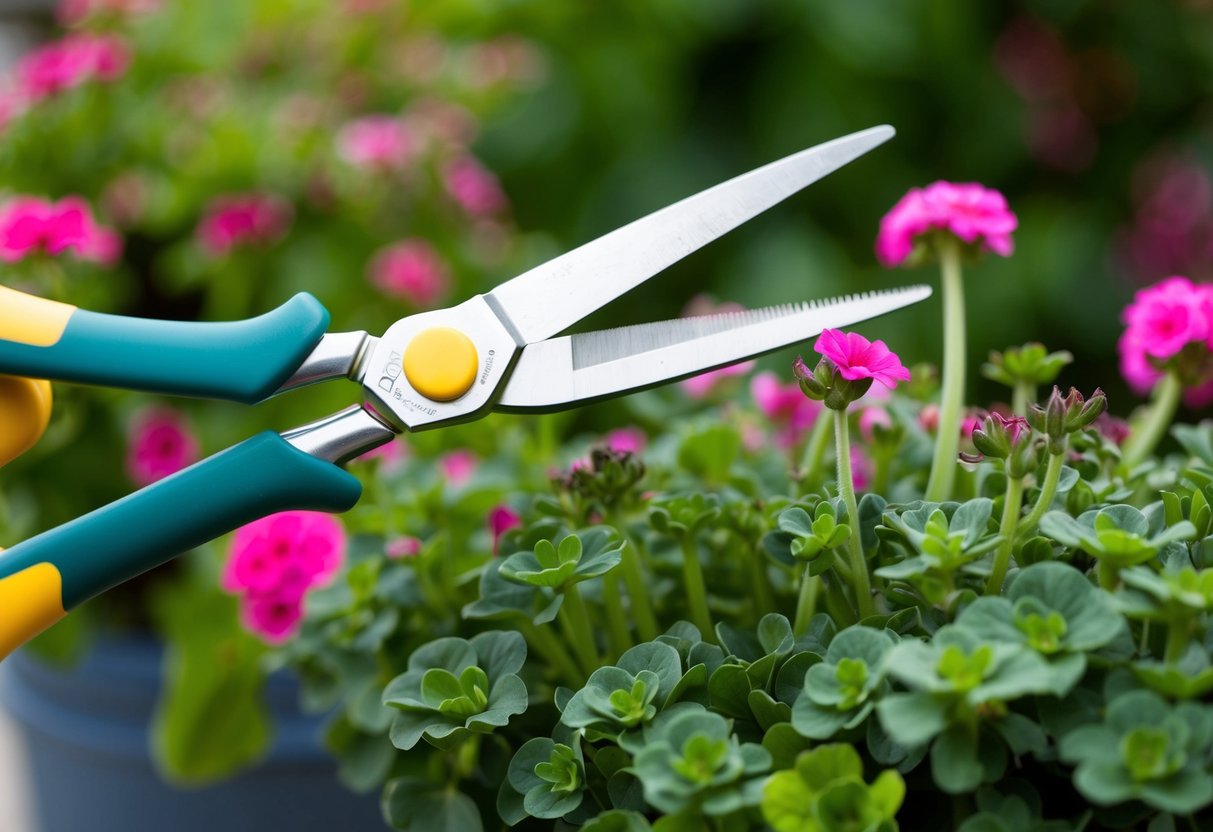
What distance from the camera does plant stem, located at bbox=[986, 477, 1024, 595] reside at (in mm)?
382

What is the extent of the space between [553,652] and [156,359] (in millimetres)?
199

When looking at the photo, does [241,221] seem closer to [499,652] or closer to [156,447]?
[156,447]

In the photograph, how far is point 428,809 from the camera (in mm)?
442

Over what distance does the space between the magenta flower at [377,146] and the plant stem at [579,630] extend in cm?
59

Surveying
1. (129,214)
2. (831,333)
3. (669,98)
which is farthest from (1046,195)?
(831,333)

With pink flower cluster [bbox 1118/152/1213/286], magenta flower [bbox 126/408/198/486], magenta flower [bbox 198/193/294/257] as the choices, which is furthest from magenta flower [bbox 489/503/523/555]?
pink flower cluster [bbox 1118/152/1213/286]

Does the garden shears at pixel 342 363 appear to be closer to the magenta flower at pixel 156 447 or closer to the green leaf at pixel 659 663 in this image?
the green leaf at pixel 659 663

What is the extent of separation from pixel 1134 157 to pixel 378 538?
137cm

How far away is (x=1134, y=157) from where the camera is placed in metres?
1.54

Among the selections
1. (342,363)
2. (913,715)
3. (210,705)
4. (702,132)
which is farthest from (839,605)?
(702,132)

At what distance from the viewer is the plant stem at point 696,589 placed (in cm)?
46

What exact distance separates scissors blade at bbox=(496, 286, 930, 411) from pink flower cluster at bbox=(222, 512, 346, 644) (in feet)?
0.67

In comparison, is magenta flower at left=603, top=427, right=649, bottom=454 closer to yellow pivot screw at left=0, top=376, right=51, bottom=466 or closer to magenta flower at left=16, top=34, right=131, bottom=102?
yellow pivot screw at left=0, top=376, right=51, bottom=466

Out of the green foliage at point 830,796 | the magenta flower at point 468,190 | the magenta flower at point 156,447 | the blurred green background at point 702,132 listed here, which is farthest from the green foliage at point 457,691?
the magenta flower at point 468,190
